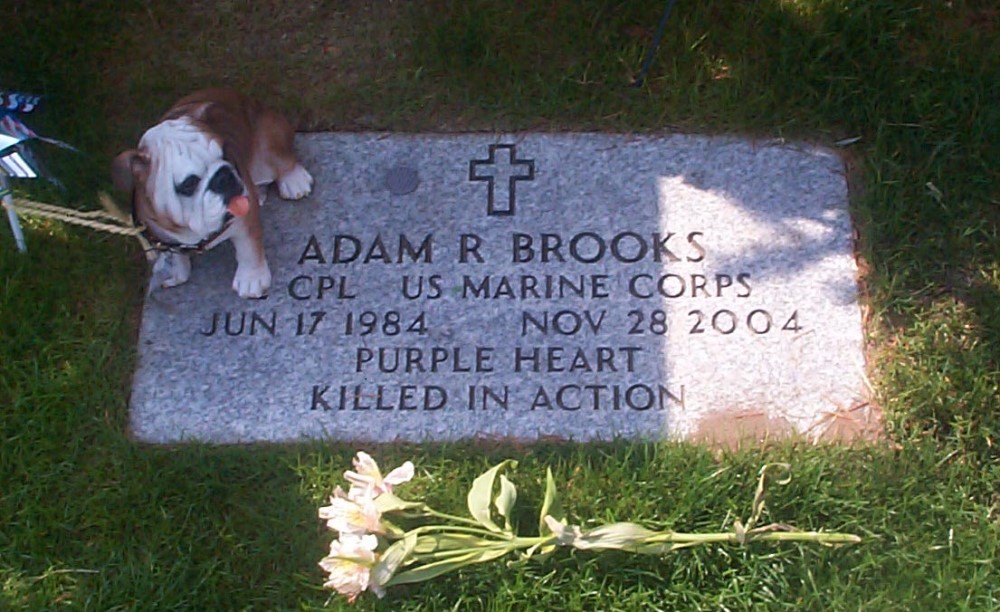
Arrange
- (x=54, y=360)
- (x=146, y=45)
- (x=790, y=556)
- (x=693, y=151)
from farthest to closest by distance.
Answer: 1. (x=146, y=45)
2. (x=693, y=151)
3. (x=54, y=360)
4. (x=790, y=556)

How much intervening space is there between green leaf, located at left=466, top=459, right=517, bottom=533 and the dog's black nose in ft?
3.51

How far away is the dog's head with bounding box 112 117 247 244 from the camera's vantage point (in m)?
2.88

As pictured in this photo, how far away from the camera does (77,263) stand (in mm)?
3518

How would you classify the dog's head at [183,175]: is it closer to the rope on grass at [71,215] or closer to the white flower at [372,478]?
the rope on grass at [71,215]

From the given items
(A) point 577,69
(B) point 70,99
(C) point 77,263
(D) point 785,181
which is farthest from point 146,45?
(D) point 785,181

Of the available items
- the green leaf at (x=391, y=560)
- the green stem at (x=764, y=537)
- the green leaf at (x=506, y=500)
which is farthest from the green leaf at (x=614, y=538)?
the green leaf at (x=391, y=560)

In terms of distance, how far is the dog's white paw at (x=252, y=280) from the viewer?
3334 mm

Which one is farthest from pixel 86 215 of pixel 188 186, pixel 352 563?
pixel 352 563

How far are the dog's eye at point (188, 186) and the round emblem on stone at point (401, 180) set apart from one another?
0.84m

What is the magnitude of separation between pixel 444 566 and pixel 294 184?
144cm

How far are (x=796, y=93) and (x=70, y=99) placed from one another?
2.67m

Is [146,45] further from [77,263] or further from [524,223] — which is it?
[524,223]

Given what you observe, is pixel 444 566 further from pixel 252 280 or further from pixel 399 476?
pixel 252 280

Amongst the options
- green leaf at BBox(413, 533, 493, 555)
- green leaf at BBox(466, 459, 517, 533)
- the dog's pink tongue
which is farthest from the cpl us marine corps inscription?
the dog's pink tongue
